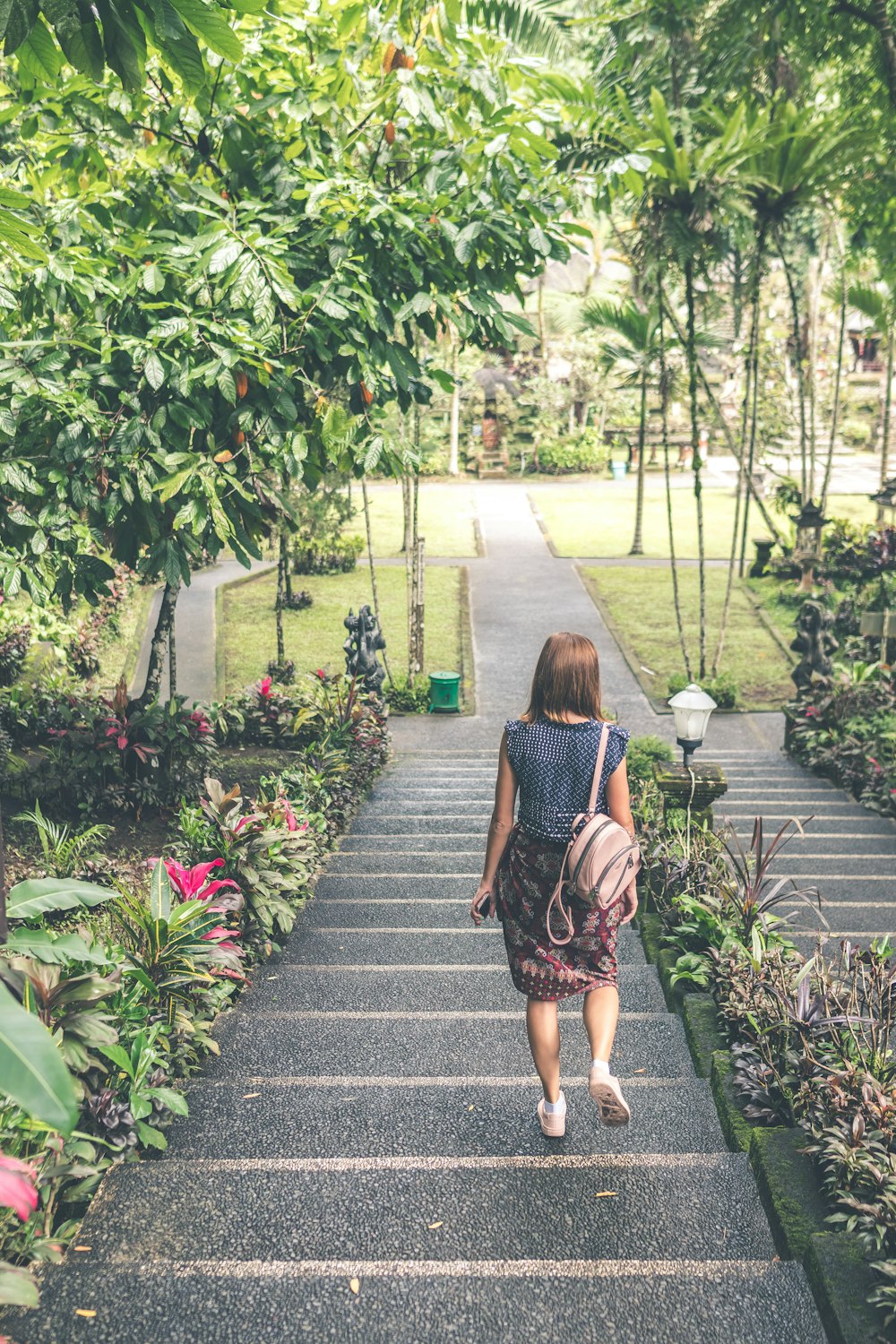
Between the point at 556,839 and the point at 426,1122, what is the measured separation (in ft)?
3.10

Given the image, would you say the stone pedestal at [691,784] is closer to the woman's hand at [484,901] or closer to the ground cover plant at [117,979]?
the ground cover plant at [117,979]

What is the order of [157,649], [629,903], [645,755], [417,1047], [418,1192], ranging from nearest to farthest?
1. [418,1192]
2. [629,903]
3. [417,1047]
4. [157,649]
5. [645,755]

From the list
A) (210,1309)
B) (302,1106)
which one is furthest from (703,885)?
(210,1309)

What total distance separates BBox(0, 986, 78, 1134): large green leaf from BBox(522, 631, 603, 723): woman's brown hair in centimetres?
167

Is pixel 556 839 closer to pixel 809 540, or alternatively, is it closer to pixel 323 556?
pixel 809 540

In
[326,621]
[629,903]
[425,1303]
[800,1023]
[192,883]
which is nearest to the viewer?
[425,1303]

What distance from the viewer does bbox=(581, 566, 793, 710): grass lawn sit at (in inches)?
507

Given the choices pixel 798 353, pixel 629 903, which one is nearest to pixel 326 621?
pixel 798 353

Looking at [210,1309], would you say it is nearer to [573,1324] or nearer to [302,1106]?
[573,1324]

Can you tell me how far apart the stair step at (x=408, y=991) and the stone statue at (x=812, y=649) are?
634cm

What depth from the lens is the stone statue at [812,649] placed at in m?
10.1

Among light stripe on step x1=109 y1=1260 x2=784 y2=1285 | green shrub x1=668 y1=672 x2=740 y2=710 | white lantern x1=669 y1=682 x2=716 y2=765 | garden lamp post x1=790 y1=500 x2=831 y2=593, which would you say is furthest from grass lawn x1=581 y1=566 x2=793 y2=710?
light stripe on step x1=109 y1=1260 x2=784 y2=1285

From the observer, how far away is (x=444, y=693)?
1177cm

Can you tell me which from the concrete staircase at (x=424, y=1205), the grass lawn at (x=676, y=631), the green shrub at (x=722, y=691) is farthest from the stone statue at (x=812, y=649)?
the concrete staircase at (x=424, y=1205)
